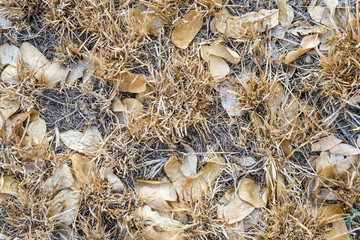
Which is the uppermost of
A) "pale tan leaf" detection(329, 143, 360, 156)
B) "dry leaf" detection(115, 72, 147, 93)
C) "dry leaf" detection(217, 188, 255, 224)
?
"dry leaf" detection(115, 72, 147, 93)

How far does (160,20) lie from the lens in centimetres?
181

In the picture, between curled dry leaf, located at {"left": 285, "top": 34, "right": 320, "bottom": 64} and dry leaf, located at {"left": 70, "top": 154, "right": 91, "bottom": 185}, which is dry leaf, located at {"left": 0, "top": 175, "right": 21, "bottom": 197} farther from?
curled dry leaf, located at {"left": 285, "top": 34, "right": 320, "bottom": 64}

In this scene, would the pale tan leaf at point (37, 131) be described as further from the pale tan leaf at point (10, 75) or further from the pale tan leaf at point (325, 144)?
the pale tan leaf at point (325, 144)

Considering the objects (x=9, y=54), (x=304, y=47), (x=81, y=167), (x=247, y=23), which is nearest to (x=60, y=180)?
(x=81, y=167)

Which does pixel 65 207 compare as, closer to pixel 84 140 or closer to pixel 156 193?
pixel 84 140

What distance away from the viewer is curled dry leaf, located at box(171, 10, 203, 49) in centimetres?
179

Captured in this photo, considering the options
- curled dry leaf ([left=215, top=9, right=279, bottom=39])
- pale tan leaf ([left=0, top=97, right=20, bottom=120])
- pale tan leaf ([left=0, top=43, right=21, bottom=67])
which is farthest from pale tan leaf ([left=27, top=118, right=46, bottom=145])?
curled dry leaf ([left=215, top=9, right=279, bottom=39])

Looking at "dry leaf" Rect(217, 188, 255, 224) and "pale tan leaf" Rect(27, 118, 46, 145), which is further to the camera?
"pale tan leaf" Rect(27, 118, 46, 145)

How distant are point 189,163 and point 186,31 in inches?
25.8

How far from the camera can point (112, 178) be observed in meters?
1.74

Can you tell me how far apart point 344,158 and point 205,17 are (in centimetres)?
95

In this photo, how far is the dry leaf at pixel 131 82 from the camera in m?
1.77

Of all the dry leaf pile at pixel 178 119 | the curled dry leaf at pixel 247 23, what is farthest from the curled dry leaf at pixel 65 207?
the curled dry leaf at pixel 247 23

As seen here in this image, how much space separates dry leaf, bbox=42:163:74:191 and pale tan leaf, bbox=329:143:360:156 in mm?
1257
